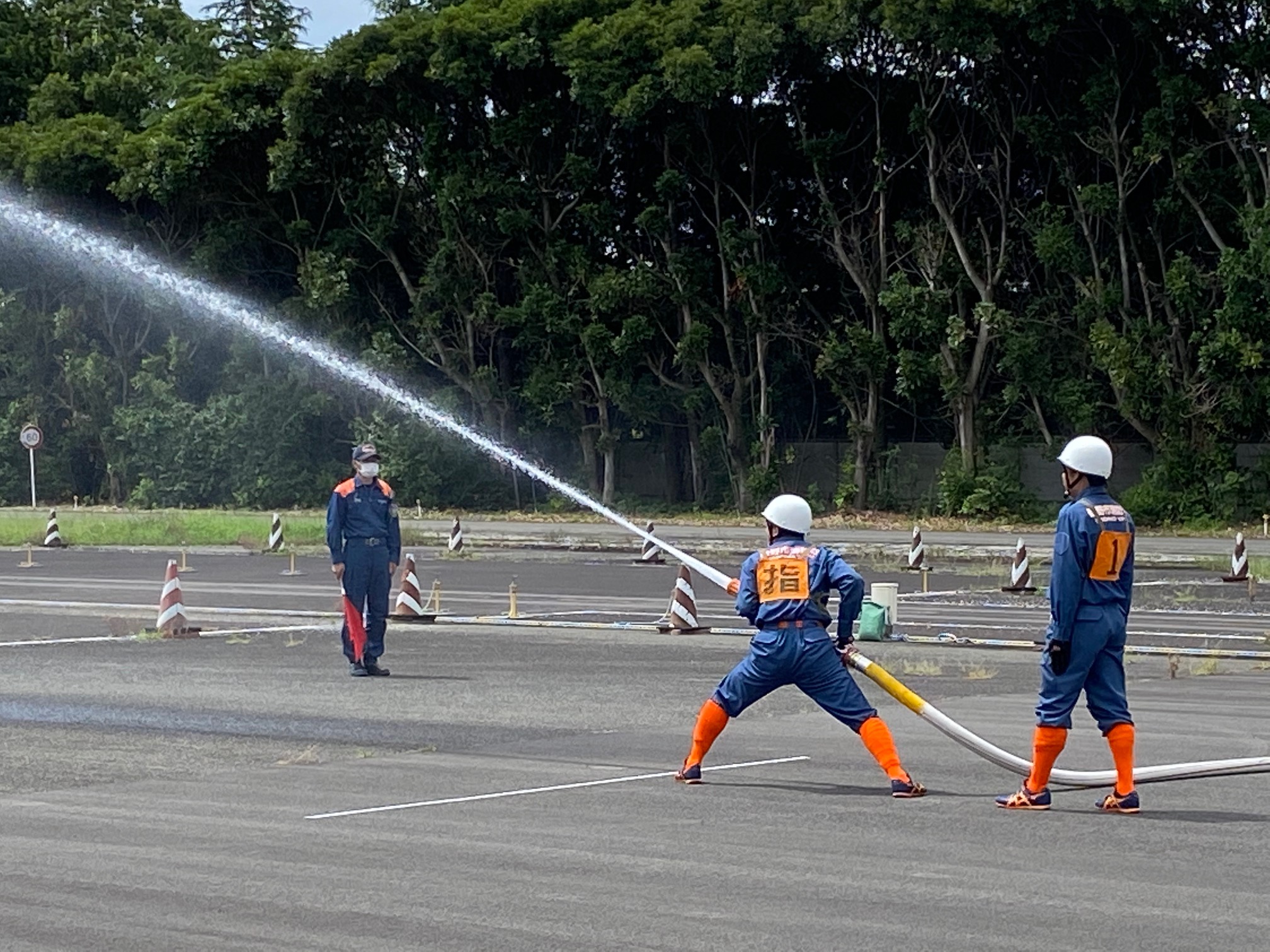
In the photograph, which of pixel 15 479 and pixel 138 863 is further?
pixel 15 479

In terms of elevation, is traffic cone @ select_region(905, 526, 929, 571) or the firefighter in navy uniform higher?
the firefighter in navy uniform

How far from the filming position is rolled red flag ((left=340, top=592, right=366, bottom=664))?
1703cm

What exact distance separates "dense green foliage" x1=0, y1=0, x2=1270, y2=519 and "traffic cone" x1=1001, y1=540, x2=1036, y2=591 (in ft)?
54.6

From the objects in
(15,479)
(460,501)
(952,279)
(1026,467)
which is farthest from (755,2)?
(15,479)

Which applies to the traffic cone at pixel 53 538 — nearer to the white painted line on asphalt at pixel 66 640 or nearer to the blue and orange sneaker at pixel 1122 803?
the white painted line on asphalt at pixel 66 640

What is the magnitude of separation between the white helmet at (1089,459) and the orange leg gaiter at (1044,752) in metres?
1.27

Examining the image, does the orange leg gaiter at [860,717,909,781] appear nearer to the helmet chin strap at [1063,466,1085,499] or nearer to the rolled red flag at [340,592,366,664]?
the helmet chin strap at [1063,466,1085,499]

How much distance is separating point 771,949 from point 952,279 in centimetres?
4310

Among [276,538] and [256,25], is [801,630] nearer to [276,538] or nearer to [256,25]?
[276,538]

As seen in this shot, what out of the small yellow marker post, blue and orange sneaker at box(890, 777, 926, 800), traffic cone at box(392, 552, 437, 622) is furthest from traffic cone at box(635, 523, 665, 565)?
blue and orange sneaker at box(890, 777, 926, 800)

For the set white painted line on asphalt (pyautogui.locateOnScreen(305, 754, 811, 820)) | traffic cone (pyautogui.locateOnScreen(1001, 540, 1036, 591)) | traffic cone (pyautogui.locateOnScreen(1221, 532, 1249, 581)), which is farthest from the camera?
traffic cone (pyautogui.locateOnScreen(1221, 532, 1249, 581))

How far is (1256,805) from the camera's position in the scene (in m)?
9.98

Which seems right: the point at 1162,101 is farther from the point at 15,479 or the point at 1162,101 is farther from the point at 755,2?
the point at 15,479

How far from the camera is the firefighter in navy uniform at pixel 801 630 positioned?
33.8ft
